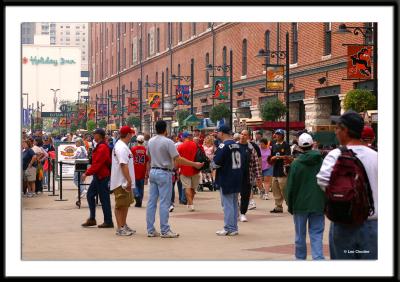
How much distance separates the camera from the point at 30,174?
2392 cm

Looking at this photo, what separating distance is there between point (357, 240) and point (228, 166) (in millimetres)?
7145

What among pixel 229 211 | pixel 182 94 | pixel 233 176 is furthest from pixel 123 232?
pixel 182 94

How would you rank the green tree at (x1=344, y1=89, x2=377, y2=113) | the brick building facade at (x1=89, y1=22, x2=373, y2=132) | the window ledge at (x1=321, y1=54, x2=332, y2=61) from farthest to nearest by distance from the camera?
the brick building facade at (x1=89, y1=22, x2=373, y2=132) → the window ledge at (x1=321, y1=54, x2=332, y2=61) → the green tree at (x1=344, y1=89, x2=377, y2=113)

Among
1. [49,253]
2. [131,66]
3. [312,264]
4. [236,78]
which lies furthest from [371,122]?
[131,66]

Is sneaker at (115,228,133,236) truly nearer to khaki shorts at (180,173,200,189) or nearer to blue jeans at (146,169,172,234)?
blue jeans at (146,169,172,234)

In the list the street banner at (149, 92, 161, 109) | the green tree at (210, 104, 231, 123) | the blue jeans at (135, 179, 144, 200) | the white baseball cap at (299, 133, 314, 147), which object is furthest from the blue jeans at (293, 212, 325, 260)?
the street banner at (149, 92, 161, 109)

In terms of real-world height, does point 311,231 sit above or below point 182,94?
below

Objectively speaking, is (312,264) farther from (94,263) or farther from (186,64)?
(186,64)

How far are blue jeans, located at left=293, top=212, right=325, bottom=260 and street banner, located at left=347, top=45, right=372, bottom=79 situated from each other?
16.8 meters

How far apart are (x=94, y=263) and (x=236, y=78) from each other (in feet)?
145

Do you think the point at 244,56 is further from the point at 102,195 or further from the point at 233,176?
the point at 233,176

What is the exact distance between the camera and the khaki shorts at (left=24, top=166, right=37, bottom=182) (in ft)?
77.8

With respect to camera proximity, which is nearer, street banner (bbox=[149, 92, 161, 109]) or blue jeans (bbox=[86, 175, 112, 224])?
blue jeans (bbox=[86, 175, 112, 224])

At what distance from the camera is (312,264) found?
861 centimetres
